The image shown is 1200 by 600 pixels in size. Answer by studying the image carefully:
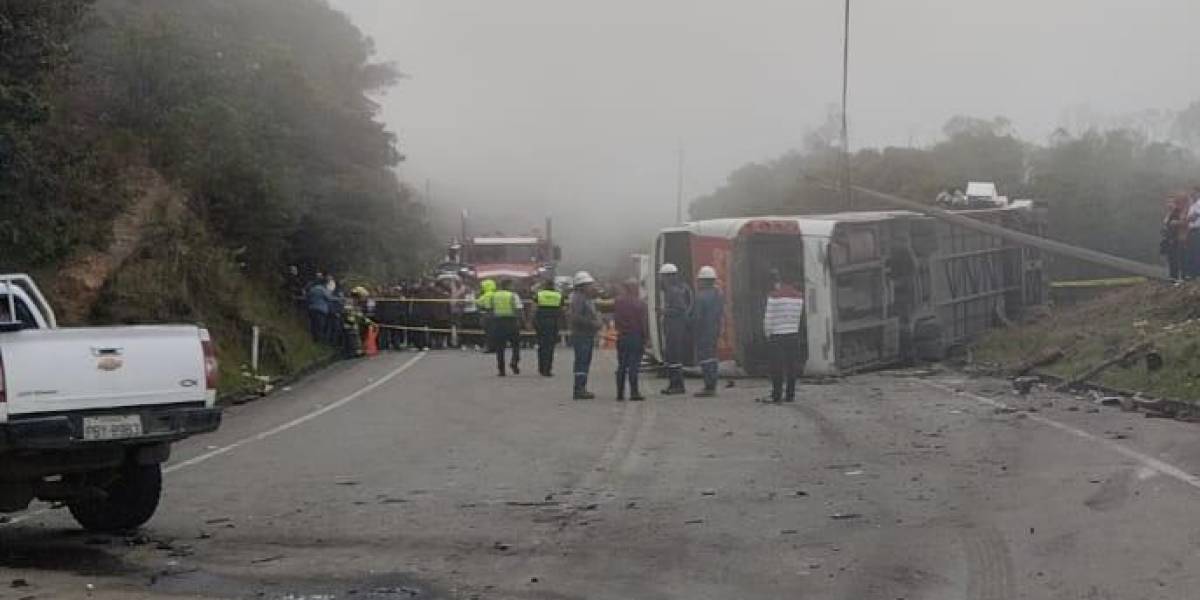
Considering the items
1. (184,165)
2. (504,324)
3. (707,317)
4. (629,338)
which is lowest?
(504,324)

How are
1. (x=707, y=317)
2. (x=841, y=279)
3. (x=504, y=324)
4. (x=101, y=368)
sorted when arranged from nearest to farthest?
(x=101, y=368) < (x=707, y=317) < (x=841, y=279) < (x=504, y=324)

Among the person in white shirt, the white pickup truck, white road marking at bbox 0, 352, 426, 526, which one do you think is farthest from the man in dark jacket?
the white pickup truck

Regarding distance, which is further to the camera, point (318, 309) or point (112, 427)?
point (318, 309)

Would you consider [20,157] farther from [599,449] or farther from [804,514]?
[804,514]

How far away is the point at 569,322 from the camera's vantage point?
24.3 metres

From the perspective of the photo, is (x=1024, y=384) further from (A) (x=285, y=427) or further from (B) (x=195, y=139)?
(B) (x=195, y=139)

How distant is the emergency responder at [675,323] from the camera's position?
2027 centimetres

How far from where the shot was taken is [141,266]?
23.9 metres

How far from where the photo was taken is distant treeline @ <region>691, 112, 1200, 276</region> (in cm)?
3944

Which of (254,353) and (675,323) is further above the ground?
(675,323)

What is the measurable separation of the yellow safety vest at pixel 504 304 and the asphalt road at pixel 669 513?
8067 millimetres

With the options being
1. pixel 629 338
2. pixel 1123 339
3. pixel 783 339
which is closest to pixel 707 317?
pixel 629 338

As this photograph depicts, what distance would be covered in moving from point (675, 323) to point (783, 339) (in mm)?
2943

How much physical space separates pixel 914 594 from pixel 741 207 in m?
44.9
